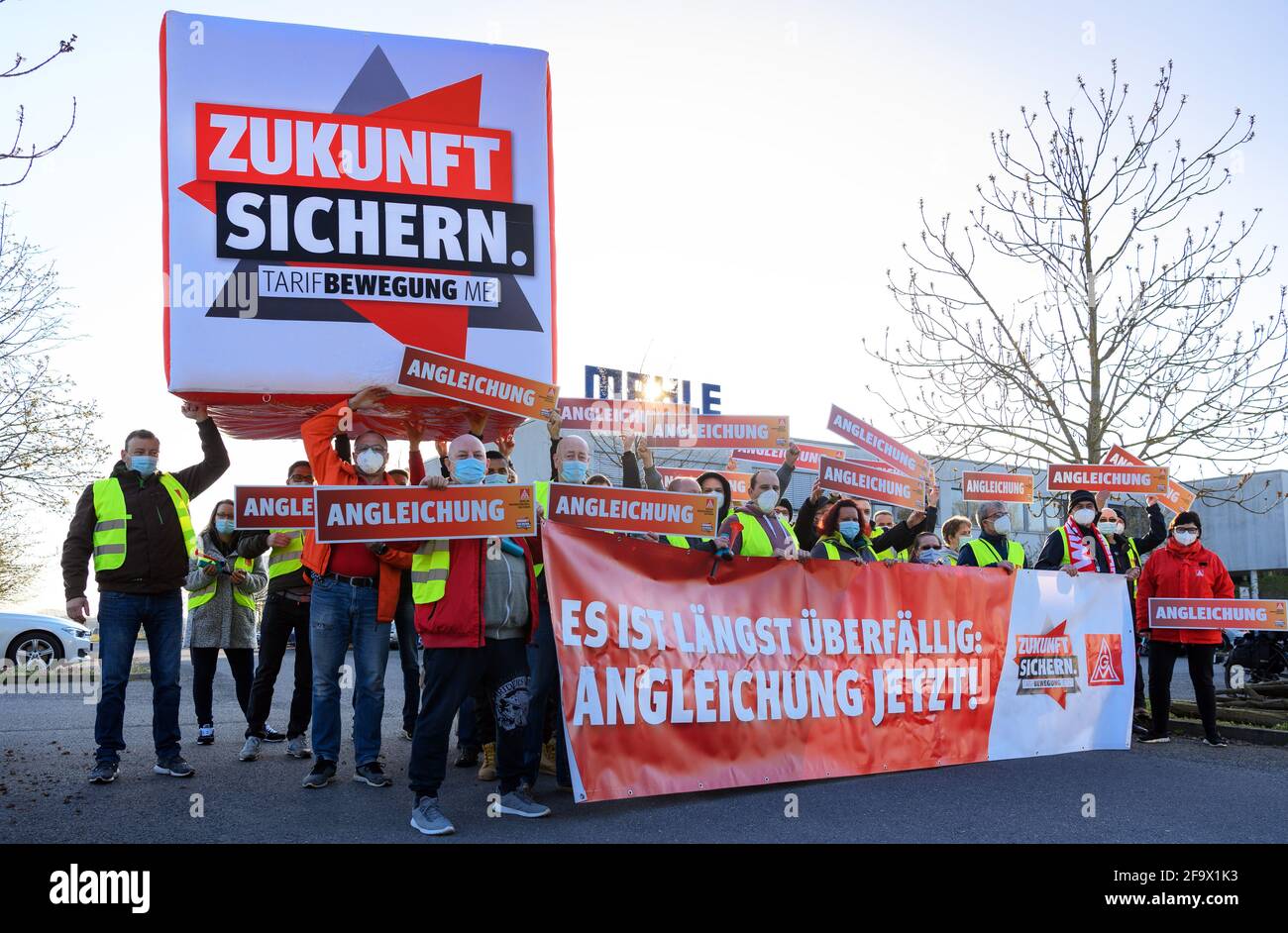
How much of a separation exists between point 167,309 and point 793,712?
4.74 metres

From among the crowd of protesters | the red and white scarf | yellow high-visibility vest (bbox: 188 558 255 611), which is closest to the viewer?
the crowd of protesters

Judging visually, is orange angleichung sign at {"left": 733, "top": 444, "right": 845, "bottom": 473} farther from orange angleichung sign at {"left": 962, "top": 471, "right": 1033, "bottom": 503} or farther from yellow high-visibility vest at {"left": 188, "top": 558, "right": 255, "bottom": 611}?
yellow high-visibility vest at {"left": 188, "top": 558, "right": 255, "bottom": 611}

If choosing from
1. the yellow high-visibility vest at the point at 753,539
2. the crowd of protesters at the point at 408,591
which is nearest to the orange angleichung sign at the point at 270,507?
the crowd of protesters at the point at 408,591

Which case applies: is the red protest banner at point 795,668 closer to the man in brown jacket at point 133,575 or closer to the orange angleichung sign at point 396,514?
the orange angleichung sign at point 396,514

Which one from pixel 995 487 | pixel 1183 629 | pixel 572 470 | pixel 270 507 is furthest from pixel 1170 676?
pixel 270 507

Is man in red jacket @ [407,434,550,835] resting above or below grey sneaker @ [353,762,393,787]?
above

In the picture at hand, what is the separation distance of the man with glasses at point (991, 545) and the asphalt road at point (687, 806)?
1.77 meters

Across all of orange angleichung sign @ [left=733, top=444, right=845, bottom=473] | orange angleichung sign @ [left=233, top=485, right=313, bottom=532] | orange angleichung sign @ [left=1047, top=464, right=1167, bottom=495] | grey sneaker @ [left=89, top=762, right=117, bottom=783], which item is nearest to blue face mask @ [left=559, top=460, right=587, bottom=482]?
orange angleichung sign @ [left=233, top=485, right=313, bottom=532]

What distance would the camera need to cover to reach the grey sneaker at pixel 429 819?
541 centimetres

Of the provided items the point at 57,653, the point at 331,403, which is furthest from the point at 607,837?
the point at 57,653

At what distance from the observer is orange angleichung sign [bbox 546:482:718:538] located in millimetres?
6434

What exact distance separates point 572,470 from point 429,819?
2.49 meters

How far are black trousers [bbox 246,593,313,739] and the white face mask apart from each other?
1752 millimetres
